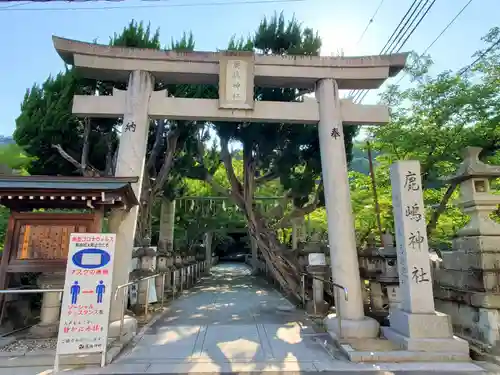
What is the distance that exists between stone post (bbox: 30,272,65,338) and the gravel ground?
0.22 meters

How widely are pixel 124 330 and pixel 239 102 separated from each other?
545 cm

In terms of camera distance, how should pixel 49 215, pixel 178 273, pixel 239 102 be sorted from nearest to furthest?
pixel 49 215, pixel 239 102, pixel 178 273

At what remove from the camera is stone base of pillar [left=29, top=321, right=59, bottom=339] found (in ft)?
20.9

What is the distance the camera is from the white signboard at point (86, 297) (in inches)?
187

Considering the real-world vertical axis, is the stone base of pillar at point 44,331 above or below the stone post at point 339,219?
below

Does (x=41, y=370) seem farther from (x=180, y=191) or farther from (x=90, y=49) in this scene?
(x=180, y=191)

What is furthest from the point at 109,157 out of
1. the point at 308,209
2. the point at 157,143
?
the point at 308,209

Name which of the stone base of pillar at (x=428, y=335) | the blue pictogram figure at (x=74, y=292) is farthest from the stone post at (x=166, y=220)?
the stone base of pillar at (x=428, y=335)

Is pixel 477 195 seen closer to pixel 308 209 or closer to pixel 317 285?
pixel 317 285

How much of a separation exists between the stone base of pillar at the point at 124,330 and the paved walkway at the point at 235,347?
0.22 m

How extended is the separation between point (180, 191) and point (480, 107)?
42.9 ft

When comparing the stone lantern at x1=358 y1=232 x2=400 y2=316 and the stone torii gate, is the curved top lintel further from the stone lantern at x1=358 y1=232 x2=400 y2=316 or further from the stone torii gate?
the stone lantern at x1=358 y1=232 x2=400 y2=316

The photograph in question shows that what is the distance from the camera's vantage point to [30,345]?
588 cm

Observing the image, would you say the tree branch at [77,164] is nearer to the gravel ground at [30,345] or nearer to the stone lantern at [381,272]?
the gravel ground at [30,345]
